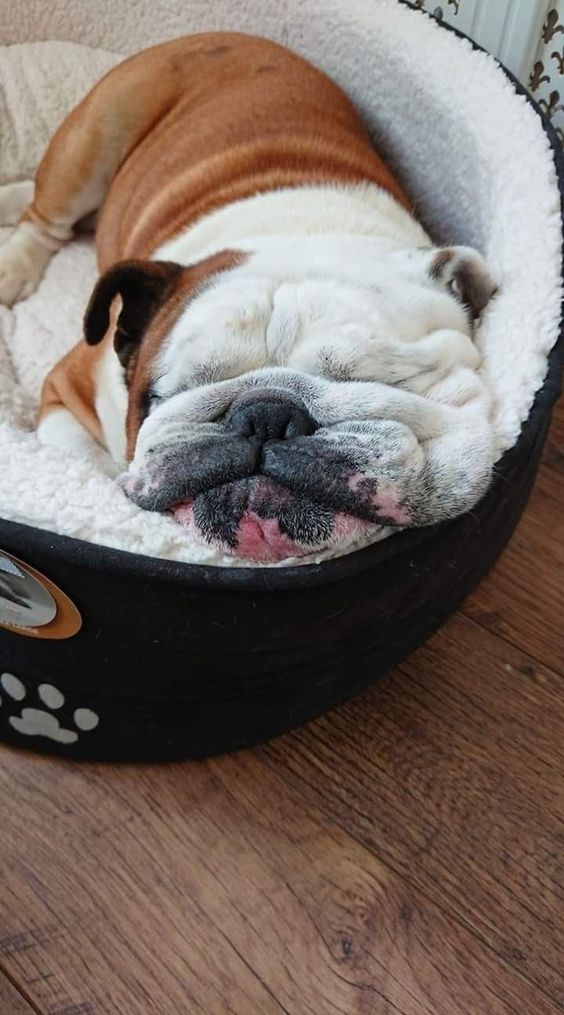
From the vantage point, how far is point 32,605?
119 centimetres

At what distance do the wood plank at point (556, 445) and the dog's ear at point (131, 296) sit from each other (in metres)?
0.88

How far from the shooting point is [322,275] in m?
1.29

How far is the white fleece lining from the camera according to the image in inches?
47.1

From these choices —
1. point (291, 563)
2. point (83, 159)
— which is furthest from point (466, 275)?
point (83, 159)

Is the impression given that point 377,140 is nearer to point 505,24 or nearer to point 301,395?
point 505,24

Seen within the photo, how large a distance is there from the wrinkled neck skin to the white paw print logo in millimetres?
341

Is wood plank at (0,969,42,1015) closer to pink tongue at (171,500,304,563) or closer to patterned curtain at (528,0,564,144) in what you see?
pink tongue at (171,500,304,563)

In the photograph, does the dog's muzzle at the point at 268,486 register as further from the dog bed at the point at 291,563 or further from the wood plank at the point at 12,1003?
the wood plank at the point at 12,1003

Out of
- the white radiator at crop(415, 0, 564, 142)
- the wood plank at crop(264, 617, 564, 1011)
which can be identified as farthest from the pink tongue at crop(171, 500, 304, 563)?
the white radiator at crop(415, 0, 564, 142)

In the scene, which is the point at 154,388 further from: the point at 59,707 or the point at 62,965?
the point at 62,965


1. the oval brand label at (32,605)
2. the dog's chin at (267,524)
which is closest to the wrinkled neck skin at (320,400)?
the dog's chin at (267,524)

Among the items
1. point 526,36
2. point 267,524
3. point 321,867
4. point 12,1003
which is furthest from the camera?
point 526,36

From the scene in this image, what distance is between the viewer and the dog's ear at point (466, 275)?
137 centimetres

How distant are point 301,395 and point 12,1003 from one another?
0.83 m
